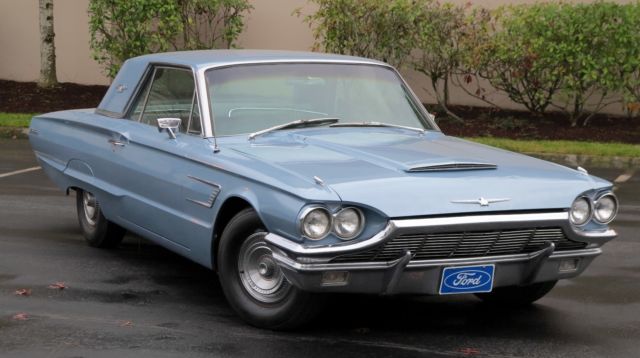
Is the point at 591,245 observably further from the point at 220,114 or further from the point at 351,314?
the point at 220,114

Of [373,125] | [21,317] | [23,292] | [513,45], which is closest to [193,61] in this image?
[373,125]

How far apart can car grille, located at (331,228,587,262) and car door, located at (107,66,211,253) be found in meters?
1.49

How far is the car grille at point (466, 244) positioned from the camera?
583 cm

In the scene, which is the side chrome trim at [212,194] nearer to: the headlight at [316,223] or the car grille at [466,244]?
the headlight at [316,223]

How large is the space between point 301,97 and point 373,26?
9.78 m

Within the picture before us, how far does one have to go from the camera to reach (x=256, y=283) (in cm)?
637

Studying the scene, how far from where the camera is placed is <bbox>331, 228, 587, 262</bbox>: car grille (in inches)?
230

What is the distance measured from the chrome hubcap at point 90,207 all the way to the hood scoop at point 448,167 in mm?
3142

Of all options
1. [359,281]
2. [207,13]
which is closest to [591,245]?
[359,281]

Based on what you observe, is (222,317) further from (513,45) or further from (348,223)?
(513,45)

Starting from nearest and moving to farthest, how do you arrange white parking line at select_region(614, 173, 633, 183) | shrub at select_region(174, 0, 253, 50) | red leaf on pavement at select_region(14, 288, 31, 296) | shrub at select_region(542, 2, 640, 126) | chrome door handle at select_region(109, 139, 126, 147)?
1. red leaf on pavement at select_region(14, 288, 31, 296)
2. chrome door handle at select_region(109, 139, 126, 147)
3. white parking line at select_region(614, 173, 633, 183)
4. shrub at select_region(542, 2, 640, 126)
5. shrub at select_region(174, 0, 253, 50)

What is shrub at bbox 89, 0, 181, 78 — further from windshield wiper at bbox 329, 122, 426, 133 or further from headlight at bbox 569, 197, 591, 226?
headlight at bbox 569, 197, 591, 226

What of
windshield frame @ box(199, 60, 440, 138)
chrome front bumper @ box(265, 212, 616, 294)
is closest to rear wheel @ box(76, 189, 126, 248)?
windshield frame @ box(199, 60, 440, 138)

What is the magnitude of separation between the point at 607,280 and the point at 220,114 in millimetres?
2858
